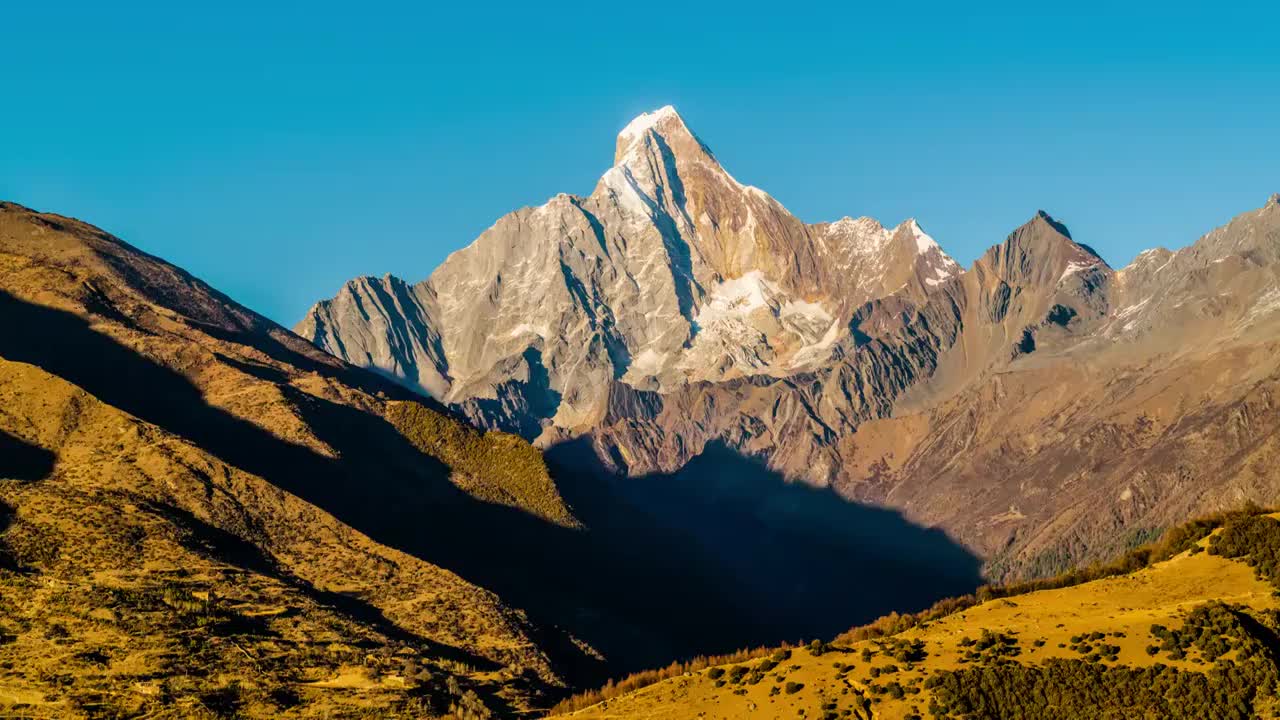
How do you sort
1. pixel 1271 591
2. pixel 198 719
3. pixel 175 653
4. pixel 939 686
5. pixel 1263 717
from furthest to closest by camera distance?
1. pixel 175 653
2. pixel 198 719
3. pixel 1271 591
4. pixel 939 686
5. pixel 1263 717

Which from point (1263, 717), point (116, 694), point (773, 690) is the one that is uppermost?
point (116, 694)

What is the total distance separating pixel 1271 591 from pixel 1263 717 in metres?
26.9

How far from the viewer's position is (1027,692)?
129m

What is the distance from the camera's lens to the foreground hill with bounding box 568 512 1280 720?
126000 millimetres

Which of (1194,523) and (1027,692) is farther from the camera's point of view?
(1194,523)

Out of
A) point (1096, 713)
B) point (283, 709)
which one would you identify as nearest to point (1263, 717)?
point (1096, 713)

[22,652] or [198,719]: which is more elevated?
[22,652]

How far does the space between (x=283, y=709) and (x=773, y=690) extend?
73.4m

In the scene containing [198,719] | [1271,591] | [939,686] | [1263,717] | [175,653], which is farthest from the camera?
[175,653]

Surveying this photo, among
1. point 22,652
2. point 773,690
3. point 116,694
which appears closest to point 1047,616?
point 773,690

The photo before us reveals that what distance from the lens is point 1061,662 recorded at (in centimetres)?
13150

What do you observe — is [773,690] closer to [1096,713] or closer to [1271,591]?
[1096,713]

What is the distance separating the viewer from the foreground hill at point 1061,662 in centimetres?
12600

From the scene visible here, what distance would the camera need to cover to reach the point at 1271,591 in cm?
14462
